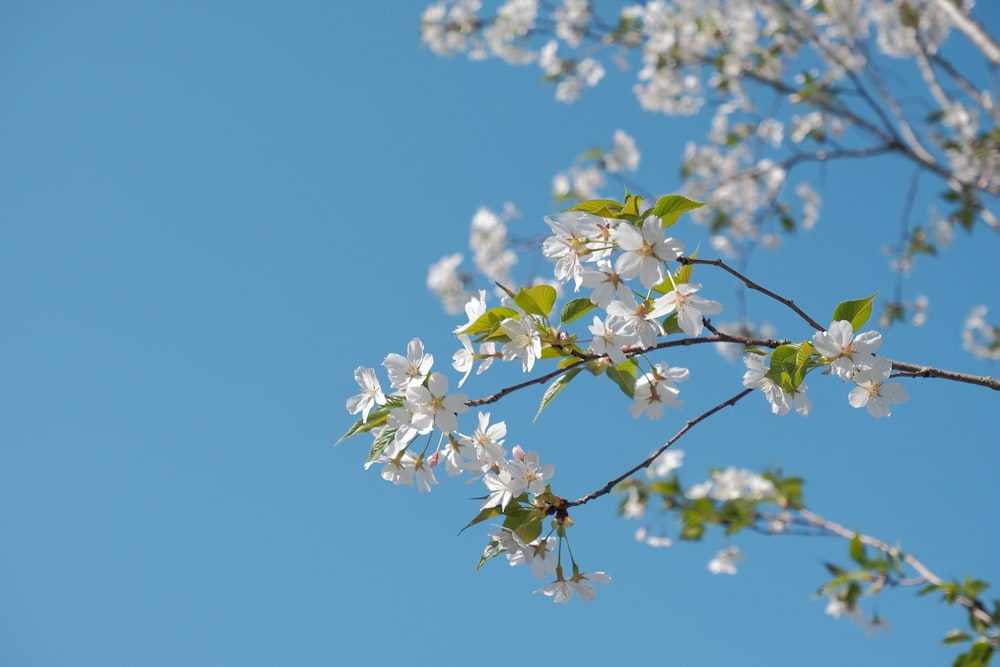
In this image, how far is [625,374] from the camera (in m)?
1.21

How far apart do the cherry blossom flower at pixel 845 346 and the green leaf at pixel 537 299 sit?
1.35ft

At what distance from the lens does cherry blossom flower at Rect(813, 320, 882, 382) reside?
1.09 meters

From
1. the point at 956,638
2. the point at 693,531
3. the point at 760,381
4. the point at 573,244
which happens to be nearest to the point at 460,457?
the point at 573,244

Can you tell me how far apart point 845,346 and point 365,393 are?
79 centimetres

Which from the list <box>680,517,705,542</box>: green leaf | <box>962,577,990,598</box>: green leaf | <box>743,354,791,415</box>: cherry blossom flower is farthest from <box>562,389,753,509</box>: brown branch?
<box>680,517,705,542</box>: green leaf

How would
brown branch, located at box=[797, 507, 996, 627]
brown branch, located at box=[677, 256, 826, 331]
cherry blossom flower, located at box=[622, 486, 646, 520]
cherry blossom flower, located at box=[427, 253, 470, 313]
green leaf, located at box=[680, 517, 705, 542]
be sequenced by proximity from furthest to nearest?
cherry blossom flower, located at box=[427, 253, 470, 313] → cherry blossom flower, located at box=[622, 486, 646, 520] → green leaf, located at box=[680, 517, 705, 542] → brown branch, located at box=[797, 507, 996, 627] → brown branch, located at box=[677, 256, 826, 331]

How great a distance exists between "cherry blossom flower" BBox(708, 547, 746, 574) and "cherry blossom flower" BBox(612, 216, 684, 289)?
4.23 m

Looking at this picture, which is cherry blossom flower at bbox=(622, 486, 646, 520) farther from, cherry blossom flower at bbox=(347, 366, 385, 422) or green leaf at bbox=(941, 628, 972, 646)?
cherry blossom flower at bbox=(347, 366, 385, 422)

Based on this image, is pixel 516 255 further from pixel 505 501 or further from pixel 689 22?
pixel 505 501

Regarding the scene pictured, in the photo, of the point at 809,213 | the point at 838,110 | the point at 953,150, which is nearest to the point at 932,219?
the point at 809,213

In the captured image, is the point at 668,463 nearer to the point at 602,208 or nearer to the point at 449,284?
the point at 449,284

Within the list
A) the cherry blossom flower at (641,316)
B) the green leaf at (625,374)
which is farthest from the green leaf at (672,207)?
the green leaf at (625,374)

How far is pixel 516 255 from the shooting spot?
593 centimetres

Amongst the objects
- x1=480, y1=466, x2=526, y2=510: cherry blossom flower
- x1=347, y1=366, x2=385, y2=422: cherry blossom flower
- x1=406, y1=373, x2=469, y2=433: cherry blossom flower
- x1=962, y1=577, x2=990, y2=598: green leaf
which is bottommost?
x1=480, y1=466, x2=526, y2=510: cherry blossom flower
